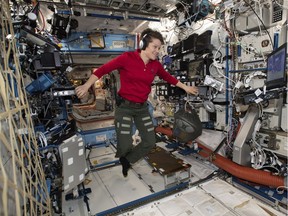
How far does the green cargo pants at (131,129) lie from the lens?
238 centimetres

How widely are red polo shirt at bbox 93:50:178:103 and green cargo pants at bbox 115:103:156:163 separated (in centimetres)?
18

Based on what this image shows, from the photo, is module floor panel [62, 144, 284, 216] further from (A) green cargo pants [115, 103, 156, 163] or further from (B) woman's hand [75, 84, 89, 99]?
(B) woman's hand [75, 84, 89, 99]

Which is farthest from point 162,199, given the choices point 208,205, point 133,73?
point 133,73

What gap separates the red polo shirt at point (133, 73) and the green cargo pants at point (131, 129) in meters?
0.18

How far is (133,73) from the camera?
2285mm

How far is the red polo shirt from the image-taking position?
7.45 feet

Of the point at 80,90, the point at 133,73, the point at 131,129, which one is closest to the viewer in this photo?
the point at 80,90

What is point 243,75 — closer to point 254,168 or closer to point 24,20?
point 254,168

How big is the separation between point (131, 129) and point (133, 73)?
30.5 inches

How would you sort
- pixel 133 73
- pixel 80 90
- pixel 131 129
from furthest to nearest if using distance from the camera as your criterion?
pixel 131 129 < pixel 133 73 < pixel 80 90

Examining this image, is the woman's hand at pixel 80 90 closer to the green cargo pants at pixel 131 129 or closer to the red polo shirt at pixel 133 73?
the red polo shirt at pixel 133 73

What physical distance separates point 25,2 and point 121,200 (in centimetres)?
343

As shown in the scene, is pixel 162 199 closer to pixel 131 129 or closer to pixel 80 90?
pixel 131 129

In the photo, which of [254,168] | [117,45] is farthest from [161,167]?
[117,45]
